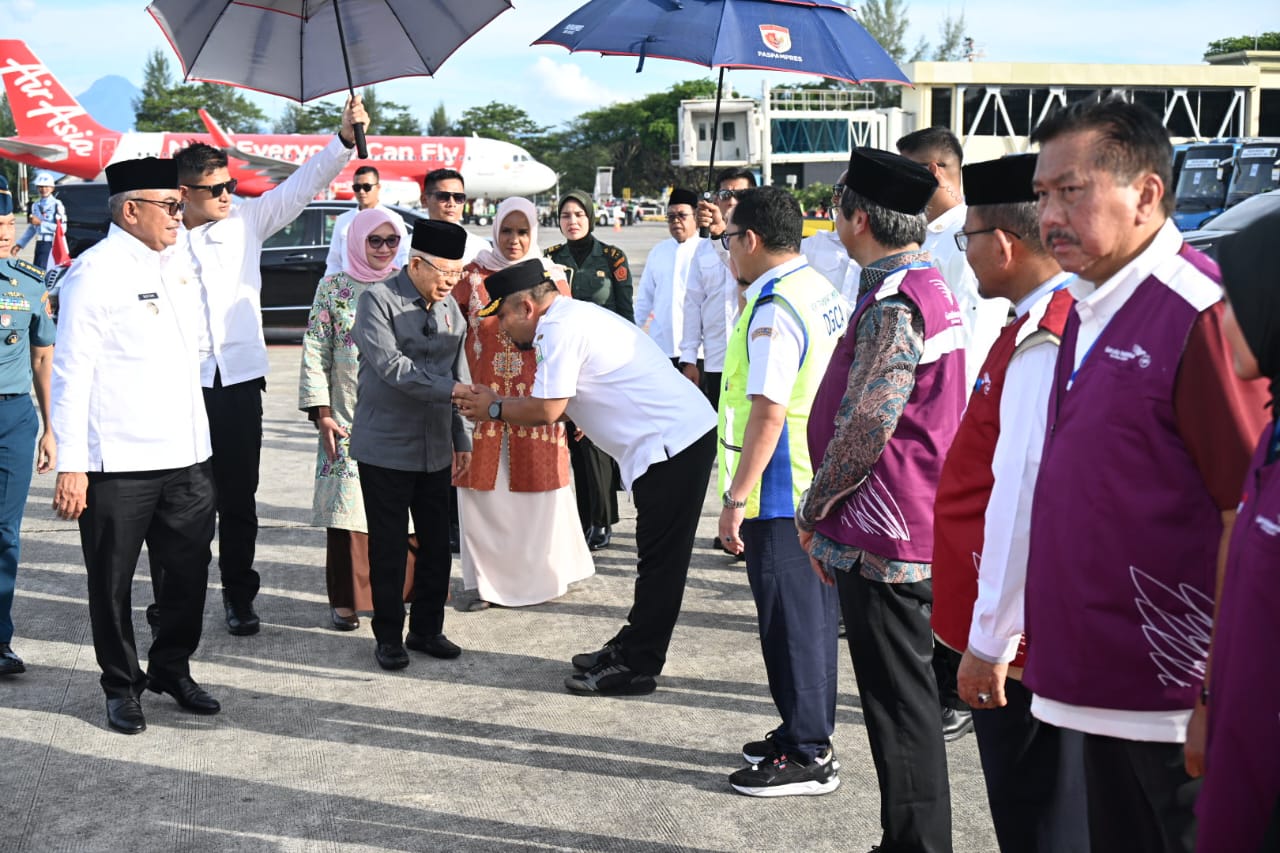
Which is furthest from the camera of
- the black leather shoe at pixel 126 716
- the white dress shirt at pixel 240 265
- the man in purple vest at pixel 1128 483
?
the white dress shirt at pixel 240 265

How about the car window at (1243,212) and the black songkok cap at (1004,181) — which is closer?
the black songkok cap at (1004,181)

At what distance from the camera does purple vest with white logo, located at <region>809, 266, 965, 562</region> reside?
3242 millimetres

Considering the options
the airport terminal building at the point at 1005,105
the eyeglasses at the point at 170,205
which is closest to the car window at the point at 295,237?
the eyeglasses at the point at 170,205

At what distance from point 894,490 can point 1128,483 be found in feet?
4.21

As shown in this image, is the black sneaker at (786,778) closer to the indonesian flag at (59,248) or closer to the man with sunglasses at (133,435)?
the man with sunglasses at (133,435)

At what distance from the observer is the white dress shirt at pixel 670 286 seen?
767cm

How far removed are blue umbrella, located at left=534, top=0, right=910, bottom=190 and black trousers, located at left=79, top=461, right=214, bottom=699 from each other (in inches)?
108

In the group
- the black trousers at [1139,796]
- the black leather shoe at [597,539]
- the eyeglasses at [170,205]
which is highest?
the eyeglasses at [170,205]

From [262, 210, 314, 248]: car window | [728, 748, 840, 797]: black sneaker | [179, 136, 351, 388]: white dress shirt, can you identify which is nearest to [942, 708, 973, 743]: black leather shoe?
[728, 748, 840, 797]: black sneaker

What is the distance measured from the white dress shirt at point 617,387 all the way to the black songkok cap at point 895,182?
5.19 feet

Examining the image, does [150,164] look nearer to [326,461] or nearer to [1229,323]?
[326,461]

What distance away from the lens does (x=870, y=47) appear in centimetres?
590

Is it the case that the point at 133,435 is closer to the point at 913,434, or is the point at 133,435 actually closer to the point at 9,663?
the point at 9,663

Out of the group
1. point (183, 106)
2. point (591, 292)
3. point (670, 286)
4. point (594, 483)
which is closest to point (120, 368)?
point (594, 483)
